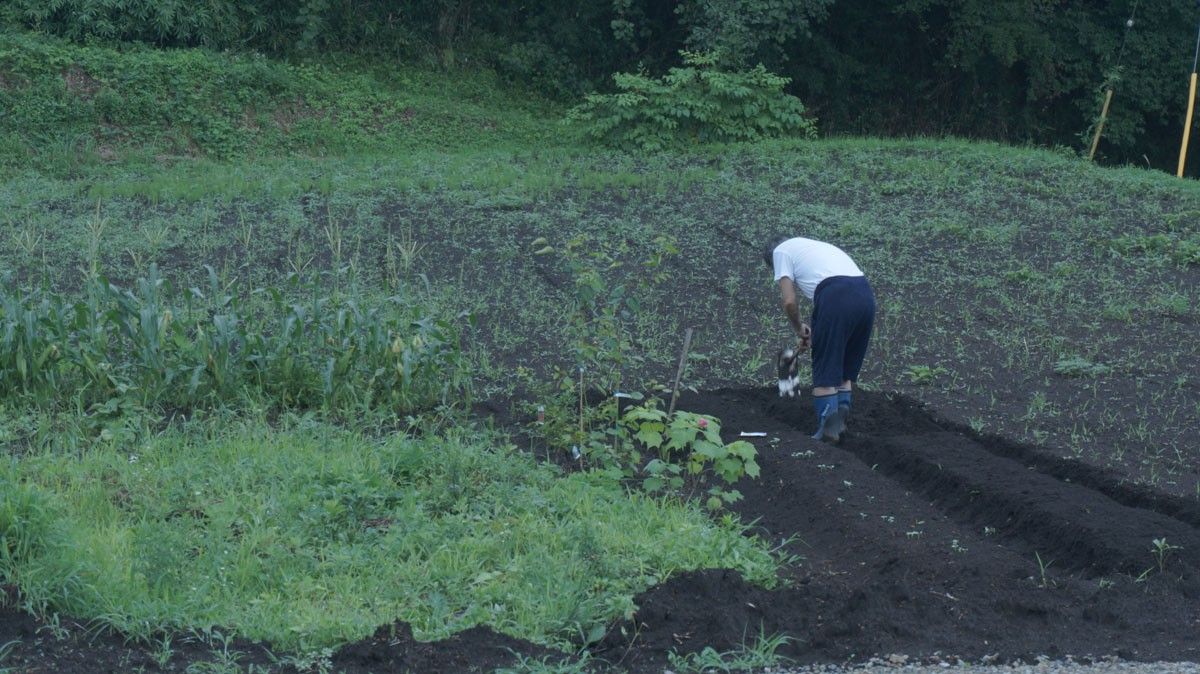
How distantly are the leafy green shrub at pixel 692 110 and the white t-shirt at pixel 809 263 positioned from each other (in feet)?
30.5

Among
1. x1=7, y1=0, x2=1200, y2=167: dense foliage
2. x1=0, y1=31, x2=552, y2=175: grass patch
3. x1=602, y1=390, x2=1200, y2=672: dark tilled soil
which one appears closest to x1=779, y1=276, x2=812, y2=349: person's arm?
x1=602, y1=390, x2=1200, y2=672: dark tilled soil

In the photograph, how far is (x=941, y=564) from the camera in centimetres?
598

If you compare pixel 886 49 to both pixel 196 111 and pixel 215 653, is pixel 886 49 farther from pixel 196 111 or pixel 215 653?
pixel 215 653

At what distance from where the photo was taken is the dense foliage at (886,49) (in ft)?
72.5

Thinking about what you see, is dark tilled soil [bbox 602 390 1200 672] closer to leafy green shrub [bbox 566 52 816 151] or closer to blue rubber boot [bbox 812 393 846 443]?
blue rubber boot [bbox 812 393 846 443]

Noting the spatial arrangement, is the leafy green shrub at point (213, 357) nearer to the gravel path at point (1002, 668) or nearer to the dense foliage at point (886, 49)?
the gravel path at point (1002, 668)

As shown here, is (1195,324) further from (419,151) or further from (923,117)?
(923,117)

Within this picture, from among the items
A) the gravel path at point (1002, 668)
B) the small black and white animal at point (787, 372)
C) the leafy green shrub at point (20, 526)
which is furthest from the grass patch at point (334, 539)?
the small black and white animal at point (787, 372)

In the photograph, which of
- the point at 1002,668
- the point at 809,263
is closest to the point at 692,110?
the point at 809,263

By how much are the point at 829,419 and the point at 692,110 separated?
10.6 m

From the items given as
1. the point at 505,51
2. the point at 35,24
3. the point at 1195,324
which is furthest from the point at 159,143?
the point at 1195,324

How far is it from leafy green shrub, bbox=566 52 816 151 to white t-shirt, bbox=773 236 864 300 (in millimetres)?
9307

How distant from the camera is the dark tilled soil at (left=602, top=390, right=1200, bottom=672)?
5.14 metres

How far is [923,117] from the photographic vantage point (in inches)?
989
